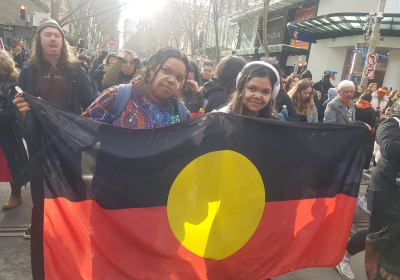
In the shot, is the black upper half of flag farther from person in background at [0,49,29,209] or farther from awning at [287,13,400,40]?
awning at [287,13,400,40]

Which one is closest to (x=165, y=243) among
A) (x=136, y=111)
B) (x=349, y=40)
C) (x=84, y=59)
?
(x=136, y=111)

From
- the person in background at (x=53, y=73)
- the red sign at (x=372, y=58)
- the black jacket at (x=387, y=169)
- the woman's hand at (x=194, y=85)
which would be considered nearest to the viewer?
the black jacket at (x=387, y=169)

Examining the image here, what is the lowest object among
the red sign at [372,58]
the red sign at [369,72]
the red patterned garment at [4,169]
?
the red patterned garment at [4,169]

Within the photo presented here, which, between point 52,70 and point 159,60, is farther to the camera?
point 52,70

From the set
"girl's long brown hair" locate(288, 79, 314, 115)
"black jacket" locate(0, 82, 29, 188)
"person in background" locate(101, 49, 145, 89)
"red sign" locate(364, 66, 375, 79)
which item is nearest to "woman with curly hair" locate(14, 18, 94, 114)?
"black jacket" locate(0, 82, 29, 188)

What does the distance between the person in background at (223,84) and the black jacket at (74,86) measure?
1223 millimetres

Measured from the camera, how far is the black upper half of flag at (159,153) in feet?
6.23

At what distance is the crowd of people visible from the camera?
209 centimetres

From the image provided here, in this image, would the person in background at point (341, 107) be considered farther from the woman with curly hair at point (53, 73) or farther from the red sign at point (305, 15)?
the red sign at point (305, 15)

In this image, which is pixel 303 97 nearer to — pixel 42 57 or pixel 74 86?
pixel 74 86

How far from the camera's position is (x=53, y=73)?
3035mm

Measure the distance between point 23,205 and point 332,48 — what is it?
19.3 m

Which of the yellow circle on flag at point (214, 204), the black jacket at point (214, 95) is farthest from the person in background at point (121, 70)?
the yellow circle on flag at point (214, 204)

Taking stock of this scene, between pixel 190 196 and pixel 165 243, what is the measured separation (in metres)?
0.34
